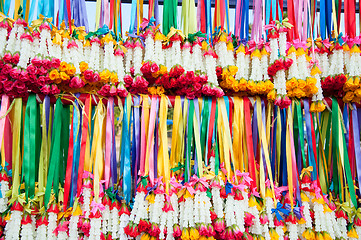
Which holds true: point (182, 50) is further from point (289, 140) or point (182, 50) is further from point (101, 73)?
point (289, 140)

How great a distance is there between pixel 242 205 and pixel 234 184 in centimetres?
8

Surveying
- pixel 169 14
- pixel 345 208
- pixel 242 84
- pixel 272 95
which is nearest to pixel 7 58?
pixel 169 14

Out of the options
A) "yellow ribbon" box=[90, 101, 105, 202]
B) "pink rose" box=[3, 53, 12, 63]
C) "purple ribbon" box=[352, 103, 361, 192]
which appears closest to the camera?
"pink rose" box=[3, 53, 12, 63]

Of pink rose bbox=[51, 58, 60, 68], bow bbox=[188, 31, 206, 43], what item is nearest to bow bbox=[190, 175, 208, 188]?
bow bbox=[188, 31, 206, 43]

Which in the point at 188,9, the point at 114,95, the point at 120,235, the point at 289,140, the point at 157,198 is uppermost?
the point at 188,9

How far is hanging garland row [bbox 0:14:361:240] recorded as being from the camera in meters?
0.94

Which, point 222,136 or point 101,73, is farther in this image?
point 222,136

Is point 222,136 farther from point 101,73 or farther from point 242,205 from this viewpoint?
point 101,73

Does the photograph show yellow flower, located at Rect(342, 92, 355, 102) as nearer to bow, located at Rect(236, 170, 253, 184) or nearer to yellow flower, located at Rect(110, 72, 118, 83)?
bow, located at Rect(236, 170, 253, 184)

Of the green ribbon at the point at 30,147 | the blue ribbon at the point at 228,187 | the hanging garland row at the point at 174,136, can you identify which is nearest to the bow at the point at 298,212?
the hanging garland row at the point at 174,136

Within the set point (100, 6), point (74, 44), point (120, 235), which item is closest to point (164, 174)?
point (120, 235)

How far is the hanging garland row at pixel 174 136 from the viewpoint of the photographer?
0.94 m

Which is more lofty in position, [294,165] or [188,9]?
[188,9]

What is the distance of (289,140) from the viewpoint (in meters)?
1.09
